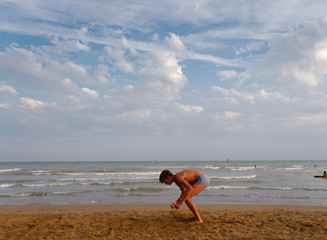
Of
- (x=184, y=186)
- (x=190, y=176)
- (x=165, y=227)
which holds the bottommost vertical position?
(x=165, y=227)

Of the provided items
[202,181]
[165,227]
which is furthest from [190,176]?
[165,227]

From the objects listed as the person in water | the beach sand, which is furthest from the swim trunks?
the beach sand

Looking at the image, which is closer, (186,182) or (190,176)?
(186,182)

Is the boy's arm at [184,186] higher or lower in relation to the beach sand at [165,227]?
higher

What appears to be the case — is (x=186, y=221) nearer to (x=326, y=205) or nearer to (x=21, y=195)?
(x=326, y=205)

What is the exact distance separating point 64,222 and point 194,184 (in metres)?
3.13

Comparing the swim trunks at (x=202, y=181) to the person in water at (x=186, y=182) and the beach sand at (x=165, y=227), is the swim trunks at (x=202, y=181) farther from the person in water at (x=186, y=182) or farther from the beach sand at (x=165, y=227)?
the beach sand at (x=165, y=227)

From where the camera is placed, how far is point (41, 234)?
507cm

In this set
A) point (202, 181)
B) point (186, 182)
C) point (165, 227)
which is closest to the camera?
point (186, 182)

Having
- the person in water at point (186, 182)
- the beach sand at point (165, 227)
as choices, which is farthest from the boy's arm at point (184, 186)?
the beach sand at point (165, 227)

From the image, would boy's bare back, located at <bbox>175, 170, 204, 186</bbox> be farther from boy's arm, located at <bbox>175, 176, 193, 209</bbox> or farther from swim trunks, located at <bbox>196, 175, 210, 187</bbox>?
boy's arm, located at <bbox>175, 176, 193, 209</bbox>

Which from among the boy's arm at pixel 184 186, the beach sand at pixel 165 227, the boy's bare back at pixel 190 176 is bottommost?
the beach sand at pixel 165 227

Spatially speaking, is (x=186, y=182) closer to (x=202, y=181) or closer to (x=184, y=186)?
(x=184, y=186)

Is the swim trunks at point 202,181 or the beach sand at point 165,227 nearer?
the beach sand at point 165,227
